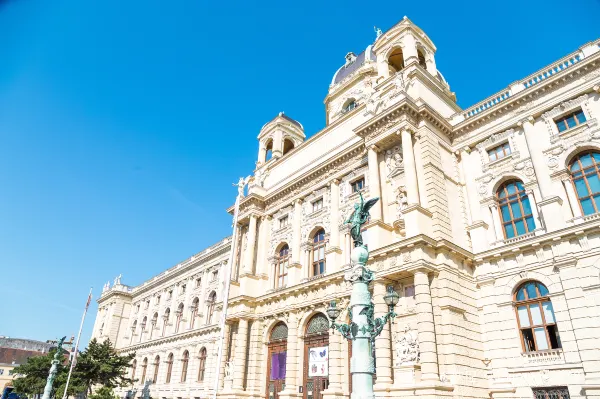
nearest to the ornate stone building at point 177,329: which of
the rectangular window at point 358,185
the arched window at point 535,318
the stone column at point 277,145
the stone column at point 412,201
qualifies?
the stone column at point 277,145

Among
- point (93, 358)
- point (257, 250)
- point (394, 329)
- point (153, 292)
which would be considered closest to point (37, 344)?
point (153, 292)

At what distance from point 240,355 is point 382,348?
11.6 m

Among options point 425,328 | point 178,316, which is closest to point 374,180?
point 425,328

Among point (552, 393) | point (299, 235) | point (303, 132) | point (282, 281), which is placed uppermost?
point (303, 132)

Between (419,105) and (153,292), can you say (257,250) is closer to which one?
(419,105)

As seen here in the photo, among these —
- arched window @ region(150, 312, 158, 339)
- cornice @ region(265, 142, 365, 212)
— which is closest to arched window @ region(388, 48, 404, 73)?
cornice @ region(265, 142, 365, 212)

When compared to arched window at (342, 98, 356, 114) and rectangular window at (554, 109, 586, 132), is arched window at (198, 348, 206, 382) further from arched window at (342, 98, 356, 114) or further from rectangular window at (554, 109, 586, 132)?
rectangular window at (554, 109, 586, 132)

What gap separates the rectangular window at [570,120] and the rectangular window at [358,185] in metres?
10.9

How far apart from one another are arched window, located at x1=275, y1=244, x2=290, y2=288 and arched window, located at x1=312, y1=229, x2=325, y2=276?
2271 mm

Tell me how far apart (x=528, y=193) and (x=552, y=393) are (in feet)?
29.3

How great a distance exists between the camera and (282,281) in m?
30.1

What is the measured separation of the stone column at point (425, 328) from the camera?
17.7m

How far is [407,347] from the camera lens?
18.8m

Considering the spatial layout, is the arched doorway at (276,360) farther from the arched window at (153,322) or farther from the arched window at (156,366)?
the arched window at (153,322)
